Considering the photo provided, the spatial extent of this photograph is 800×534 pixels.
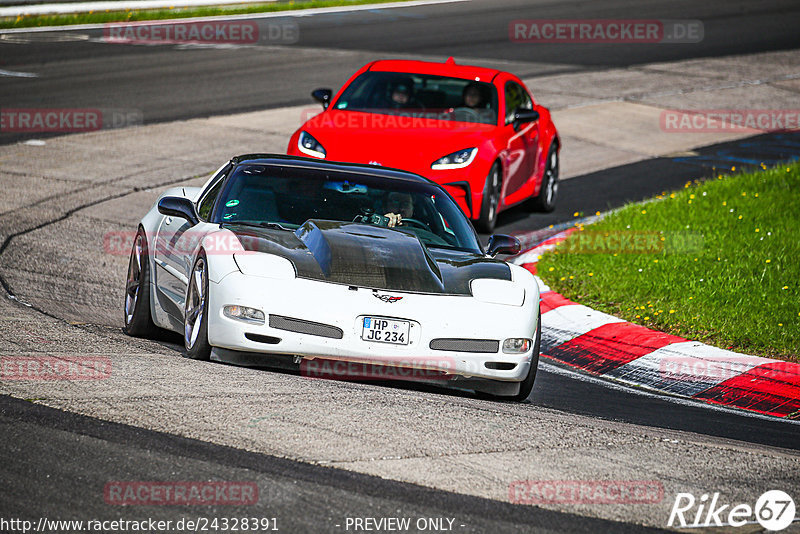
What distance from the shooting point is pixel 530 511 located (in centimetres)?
476

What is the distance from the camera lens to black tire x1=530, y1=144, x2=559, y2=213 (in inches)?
562

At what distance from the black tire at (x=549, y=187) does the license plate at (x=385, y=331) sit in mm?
7840

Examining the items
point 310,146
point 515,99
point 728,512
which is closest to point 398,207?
point 728,512

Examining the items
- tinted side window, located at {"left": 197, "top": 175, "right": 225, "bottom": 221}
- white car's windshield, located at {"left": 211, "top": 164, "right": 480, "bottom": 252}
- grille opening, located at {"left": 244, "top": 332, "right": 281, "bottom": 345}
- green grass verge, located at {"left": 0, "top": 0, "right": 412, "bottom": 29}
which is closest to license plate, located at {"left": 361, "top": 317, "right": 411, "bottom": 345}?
grille opening, located at {"left": 244, "top": 332, "right": 281, "bottom": 345}

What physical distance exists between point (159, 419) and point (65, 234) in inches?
251

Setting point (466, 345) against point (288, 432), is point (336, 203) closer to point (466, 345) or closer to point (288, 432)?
point (466, 345)

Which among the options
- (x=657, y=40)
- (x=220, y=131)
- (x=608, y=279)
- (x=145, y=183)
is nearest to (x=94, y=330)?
(x=608, y=279)

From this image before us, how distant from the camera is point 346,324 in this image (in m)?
6.54

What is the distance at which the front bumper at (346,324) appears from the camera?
6.55 meters

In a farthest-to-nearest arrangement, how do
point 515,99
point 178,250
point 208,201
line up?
point 515,99 → point 208,201 → point 178,250

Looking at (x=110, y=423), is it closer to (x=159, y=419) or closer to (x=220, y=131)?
(x=159, y=419)

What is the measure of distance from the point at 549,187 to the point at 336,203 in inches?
272

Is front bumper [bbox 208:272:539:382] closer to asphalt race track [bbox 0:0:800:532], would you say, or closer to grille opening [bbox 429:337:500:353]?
grille opening [bbox 429:337:500:353]

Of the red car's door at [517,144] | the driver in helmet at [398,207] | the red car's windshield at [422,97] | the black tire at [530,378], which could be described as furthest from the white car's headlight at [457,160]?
the black tire at [530,378]
